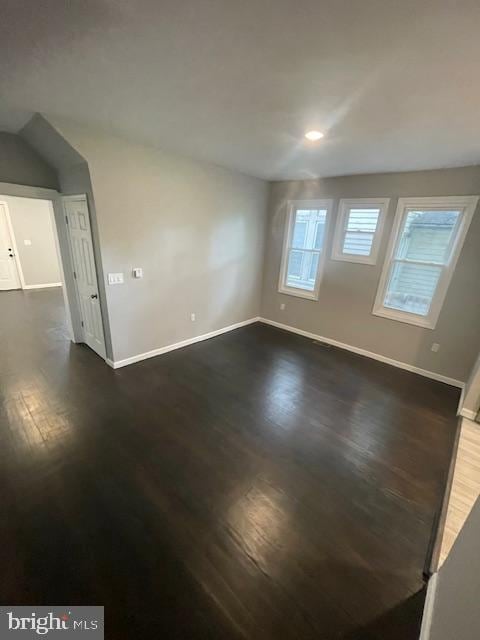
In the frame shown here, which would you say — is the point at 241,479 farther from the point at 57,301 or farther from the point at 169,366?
the point at 57,301

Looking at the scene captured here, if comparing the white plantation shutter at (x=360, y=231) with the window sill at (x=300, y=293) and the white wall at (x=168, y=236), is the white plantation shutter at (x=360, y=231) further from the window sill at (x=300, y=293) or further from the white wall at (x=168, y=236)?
the white wall at (x=168, y=236)

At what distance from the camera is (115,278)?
307 centimetres

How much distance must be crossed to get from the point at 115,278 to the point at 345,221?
347cm

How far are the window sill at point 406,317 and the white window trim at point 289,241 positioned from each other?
1051 mm

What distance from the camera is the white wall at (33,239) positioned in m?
6.35

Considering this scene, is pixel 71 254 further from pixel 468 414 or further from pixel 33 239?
pixel 468 414

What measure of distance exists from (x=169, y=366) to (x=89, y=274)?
1.56 metres

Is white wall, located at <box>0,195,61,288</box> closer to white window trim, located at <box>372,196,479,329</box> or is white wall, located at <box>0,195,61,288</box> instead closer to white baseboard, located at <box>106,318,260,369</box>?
white baseboard, located at <box>106,318,260,369</box>

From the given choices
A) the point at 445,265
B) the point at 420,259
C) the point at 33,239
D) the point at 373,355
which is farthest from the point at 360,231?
the point at 33,239

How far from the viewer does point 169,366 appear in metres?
3.49

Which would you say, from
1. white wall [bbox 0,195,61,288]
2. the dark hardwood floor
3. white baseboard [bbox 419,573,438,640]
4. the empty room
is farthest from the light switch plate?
white wall [bbox 0,195,61,288]

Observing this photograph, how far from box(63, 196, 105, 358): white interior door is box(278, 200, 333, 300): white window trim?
125 inches

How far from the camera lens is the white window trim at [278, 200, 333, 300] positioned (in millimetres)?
4191
